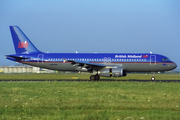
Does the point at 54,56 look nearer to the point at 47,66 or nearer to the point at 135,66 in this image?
the point at 47,66

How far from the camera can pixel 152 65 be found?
35.6 metres

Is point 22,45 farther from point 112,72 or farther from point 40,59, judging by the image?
point 112,72

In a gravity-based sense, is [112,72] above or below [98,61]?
below

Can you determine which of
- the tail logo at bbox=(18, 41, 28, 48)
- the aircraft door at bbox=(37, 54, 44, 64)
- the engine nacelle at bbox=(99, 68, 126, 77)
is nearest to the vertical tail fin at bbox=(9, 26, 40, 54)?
the tail logo at bbox=(18, 41, 28, 48)

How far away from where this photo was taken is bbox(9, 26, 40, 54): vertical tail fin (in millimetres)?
38750

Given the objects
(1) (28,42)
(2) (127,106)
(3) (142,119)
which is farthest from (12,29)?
(3) (142,119)

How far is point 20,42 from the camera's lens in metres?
38.8

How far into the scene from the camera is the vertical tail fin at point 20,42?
38750mm

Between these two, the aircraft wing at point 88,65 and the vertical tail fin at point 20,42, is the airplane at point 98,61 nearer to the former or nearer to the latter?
the aircraft wing at point 88,65

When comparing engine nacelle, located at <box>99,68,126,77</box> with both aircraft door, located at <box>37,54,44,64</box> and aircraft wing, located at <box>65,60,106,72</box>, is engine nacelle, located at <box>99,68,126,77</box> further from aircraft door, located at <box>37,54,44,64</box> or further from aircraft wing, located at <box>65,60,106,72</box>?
aircraft door, located at <box>37,54,44,64</box>

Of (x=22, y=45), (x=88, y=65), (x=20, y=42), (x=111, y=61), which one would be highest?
(x=20, y=42)

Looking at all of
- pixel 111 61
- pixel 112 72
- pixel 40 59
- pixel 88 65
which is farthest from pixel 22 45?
pixel 112 72

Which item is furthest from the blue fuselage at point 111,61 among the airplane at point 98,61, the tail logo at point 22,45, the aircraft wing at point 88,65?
the tail logo at point 22,45

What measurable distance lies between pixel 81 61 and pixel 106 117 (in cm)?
2599
